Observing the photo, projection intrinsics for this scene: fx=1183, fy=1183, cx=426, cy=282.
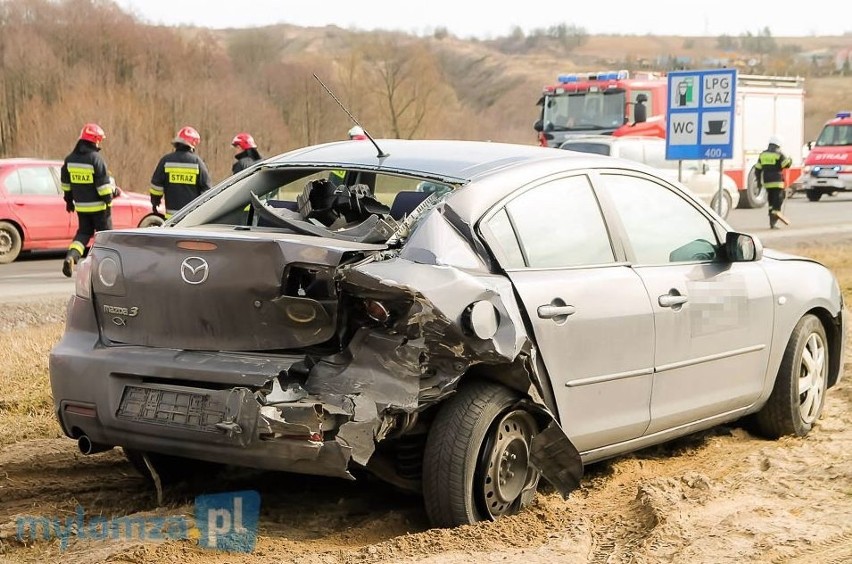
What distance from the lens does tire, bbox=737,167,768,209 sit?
29.1 metres

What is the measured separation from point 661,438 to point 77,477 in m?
2.74

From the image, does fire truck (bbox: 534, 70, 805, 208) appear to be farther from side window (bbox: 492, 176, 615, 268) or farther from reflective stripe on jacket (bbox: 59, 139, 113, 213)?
side window (bbox: 492, 176, 615, 268)

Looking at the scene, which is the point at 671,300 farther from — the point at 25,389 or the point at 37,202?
the point at 37,202

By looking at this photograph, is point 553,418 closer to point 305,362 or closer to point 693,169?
point 305,362

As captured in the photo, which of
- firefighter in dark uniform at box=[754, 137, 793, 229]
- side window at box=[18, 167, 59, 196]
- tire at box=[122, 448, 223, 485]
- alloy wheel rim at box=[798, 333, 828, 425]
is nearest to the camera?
tire at box=[122, 448, 223, 485]

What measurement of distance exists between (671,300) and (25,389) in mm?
4046

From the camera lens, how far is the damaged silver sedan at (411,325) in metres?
4.33

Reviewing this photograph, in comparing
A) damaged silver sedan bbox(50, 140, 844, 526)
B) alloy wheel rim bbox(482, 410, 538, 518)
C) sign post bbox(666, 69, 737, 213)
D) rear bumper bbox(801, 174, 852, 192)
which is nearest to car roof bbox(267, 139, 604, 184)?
damaged silver sedan bbox(50, 140, 844, 526)

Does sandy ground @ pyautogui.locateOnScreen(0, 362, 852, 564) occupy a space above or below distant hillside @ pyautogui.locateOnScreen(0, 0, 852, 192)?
below

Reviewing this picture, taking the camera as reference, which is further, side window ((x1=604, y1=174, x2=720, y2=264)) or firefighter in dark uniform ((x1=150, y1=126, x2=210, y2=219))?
firefighter in dark uniform ((x1=150, y1=126, x2=210, y2=219))

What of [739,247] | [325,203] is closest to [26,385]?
[325,203]

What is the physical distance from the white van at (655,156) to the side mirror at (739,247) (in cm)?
1669

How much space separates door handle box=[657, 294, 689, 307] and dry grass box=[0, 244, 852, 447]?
327cm

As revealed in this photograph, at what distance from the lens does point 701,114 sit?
1501cm
